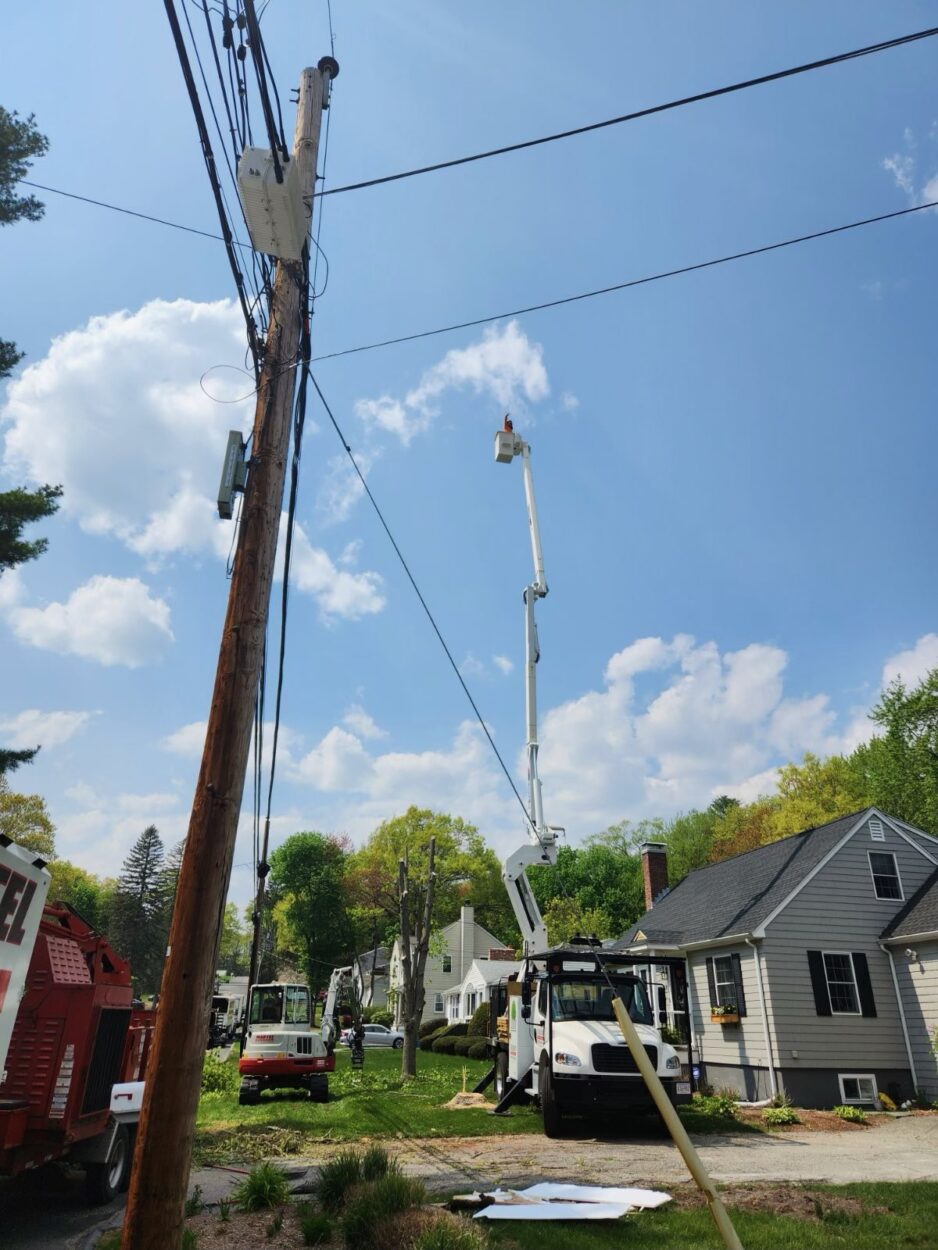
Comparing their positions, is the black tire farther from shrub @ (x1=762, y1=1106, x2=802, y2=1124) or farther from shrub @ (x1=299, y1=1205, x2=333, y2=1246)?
shrub @ (x1=299, y1=1205, x2=333, y2=1246)

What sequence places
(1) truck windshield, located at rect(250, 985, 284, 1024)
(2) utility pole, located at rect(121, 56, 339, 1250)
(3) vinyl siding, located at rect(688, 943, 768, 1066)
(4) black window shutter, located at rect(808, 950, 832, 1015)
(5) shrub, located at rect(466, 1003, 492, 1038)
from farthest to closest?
(5) shrub, located at rect(466, 1003, 492, 1038) → (1) truck windshield, located at rect(250, 985, 284, 1024) → (3) vinyl siding, located at rect(688, 943, 768, 1066) → (4) black window shutter, located at rect(808, 950, 832, 1015) → (2) utility pole, located at rect(121, 56, 339, 1250)

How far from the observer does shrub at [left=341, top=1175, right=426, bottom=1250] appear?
651 cm

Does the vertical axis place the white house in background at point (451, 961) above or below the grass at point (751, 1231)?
above

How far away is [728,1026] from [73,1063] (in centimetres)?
1591

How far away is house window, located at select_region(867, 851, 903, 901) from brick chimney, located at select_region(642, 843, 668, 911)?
34.7ft

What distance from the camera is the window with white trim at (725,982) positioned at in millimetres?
19672

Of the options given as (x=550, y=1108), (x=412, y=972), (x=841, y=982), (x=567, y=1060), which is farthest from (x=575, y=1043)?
(x=412, y=972)

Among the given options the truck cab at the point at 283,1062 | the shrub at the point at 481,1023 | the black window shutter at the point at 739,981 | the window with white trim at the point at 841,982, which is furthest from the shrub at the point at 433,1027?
the window with white trim at the point at 841,982

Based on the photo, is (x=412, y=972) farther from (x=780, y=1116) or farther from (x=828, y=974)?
(x=780, y=1116)

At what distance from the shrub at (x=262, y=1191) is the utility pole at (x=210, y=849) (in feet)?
12.7

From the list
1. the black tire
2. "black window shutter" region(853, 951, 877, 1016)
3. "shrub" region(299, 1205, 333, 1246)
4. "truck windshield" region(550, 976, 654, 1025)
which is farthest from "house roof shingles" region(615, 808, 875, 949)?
"shrub" region(299, 1205, 333, 1246)

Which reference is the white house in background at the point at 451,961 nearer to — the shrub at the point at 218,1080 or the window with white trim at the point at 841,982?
the shrub at the point at 218,1080

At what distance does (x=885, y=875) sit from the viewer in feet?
66.3

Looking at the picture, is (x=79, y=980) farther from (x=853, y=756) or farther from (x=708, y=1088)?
(x=853, y=756)
